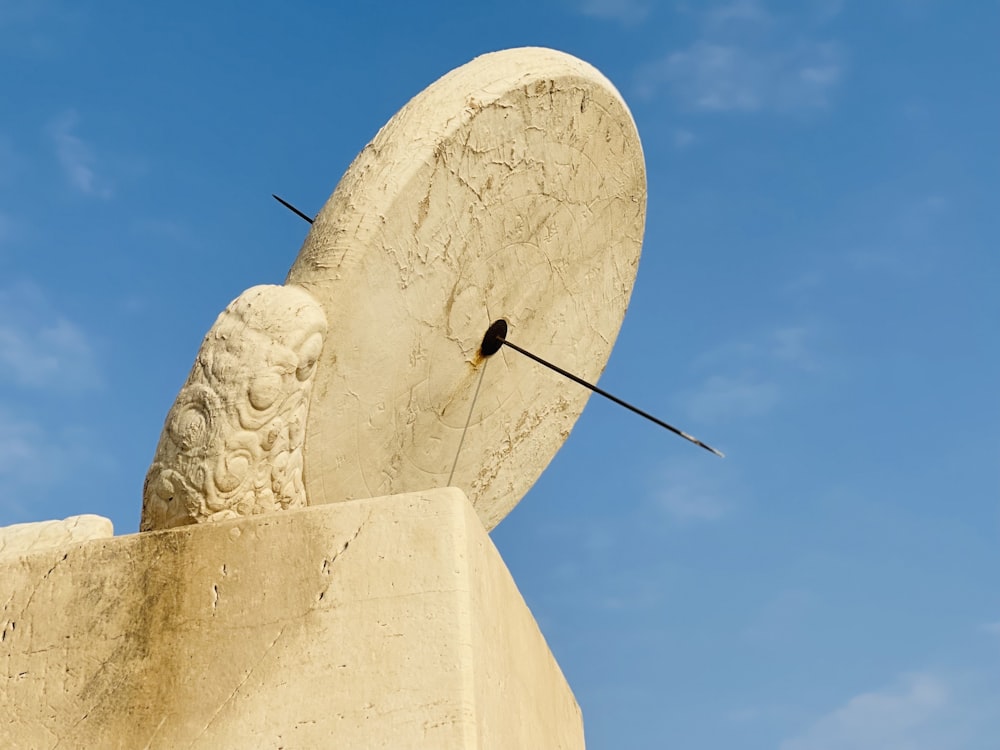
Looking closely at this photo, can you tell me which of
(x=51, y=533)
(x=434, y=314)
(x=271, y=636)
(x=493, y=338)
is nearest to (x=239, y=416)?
(x=271, y=636)

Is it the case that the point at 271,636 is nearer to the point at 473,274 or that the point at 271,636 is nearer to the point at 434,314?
the point at 434,314

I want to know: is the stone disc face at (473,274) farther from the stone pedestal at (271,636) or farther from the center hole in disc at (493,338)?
the stone pedestal at (271,636)

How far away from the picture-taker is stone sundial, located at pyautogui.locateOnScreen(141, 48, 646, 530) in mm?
3500

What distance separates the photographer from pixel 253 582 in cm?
318

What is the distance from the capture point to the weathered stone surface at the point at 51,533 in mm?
3701

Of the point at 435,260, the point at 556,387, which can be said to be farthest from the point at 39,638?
the point at 556,387

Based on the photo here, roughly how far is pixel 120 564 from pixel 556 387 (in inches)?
96.0

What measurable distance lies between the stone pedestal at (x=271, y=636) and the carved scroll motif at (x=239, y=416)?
0.18m

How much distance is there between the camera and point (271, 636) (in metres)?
3.10

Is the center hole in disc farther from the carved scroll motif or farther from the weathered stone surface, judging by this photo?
the weathered stone surface

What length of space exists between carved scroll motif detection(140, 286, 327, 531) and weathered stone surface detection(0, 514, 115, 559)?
12.1 inches

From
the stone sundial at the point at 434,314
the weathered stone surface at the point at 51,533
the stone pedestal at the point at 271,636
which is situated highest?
the stone sundial at the point at 434,314

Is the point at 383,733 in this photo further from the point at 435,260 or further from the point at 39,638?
the point at 435,260

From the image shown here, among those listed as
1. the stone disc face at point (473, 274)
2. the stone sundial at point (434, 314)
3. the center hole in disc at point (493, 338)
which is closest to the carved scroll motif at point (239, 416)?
the stone sundial at point (434, 314)
